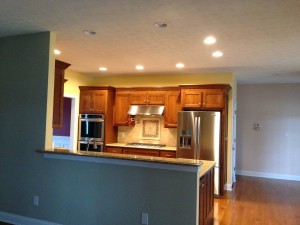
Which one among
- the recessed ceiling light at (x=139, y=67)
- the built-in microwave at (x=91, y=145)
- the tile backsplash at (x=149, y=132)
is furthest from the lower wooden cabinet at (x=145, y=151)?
the recessed ceiling light at (x=139, y=67)

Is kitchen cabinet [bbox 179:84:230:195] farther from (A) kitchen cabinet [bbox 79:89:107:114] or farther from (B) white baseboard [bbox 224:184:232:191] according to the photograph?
(A) kitchen cabinet [bbox 79:89:107:114]

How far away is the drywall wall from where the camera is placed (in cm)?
711

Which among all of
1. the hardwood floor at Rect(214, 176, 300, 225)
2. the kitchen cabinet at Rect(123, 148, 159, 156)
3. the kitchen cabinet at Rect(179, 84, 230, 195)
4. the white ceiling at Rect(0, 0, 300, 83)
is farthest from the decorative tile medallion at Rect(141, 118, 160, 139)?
the hardwood floor at Rect(214, 176, 300, 225)

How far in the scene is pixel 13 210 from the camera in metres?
3.60

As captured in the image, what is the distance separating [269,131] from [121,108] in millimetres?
4190

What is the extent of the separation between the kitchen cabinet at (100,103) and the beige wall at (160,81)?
0.26 m

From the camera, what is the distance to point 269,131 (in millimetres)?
7316

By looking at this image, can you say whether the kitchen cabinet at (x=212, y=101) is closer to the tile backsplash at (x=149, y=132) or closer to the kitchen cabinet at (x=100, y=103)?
the tile backsplash at (x=149, y=132)

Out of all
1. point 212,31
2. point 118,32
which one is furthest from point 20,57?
point 212,31

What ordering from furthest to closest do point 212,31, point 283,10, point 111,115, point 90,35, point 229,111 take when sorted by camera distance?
point 111,115 → point 229,111 → point 90,35 → point 212,31 → point 283,10

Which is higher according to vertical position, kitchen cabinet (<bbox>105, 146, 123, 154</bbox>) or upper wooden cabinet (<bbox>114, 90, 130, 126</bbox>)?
upper wooden cabinet (<bbox>114, 90, 130, 126</bbox>)

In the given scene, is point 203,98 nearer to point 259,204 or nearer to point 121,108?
point 121,108

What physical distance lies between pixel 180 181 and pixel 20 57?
274 centimetres

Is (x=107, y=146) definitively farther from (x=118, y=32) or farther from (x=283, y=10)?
(x=283, y=10)
